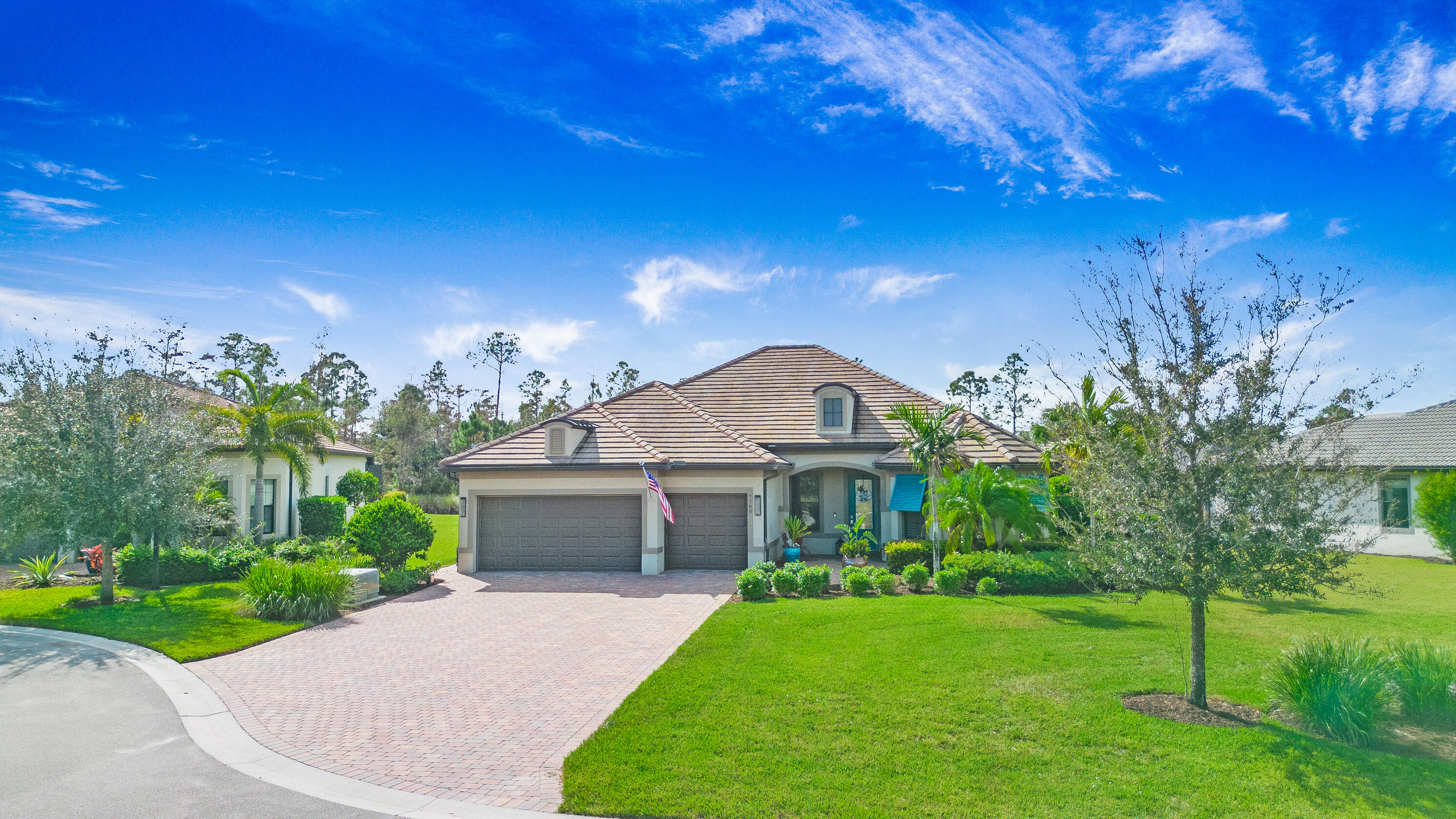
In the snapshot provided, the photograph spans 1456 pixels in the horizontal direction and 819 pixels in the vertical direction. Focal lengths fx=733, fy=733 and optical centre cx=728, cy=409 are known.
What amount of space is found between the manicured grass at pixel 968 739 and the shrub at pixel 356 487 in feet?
83.5

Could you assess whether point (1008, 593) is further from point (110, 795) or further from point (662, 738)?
point (110, 795)

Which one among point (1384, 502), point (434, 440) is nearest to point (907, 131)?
point (1384, 502)

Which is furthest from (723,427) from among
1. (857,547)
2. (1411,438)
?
(1411,438)

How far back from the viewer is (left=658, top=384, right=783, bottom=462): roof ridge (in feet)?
65.6

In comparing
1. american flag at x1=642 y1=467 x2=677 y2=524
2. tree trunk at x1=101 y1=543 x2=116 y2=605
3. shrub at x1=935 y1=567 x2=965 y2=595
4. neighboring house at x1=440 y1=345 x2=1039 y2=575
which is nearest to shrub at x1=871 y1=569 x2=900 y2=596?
shrub at x1=935 y1=567 x2=965 y2=595

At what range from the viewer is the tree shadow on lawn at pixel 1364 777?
598cm

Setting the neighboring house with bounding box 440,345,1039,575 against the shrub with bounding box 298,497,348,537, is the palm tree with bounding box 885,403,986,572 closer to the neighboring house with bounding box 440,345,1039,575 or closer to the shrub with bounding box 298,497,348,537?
the neighboring house with bounding box 440,345,1039,575

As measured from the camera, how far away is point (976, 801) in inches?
239

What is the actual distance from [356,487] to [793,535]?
21160 millimetres

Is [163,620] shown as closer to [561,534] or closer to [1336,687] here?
[561,534]

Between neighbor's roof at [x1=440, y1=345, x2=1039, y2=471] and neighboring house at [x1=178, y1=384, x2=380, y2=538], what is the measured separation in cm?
867

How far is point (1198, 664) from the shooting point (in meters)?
8.30

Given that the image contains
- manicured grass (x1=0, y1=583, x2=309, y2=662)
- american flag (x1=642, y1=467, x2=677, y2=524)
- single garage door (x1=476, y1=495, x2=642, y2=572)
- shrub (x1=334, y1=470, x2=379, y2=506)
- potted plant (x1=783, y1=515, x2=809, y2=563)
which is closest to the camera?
manicured grass (x1=0, y1=583, x2=309, y2=662)

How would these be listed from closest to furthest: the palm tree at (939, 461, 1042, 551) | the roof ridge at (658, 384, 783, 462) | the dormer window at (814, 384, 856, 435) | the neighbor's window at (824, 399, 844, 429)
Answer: the palm tree at (939, 461, 1042, 551)
the roof ridge at (658, 384, 783, 462)
the dormer window at (814, 384, 856, 435)
the neighbor's window at (824, 399, 844, 429)
